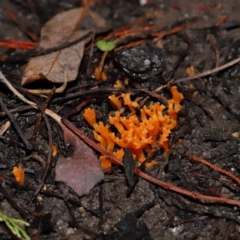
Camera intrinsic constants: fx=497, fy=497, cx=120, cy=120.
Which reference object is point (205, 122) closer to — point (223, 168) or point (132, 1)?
point (223, 168)

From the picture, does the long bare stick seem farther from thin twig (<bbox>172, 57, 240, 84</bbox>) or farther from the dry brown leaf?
thin twig (<bbox>172, 57, 240, 84</bbox>)

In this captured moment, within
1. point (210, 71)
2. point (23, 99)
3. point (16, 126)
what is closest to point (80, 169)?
point (16, 126)

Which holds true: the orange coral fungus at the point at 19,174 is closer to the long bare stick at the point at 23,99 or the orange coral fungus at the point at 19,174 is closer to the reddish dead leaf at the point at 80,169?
→ the reddish dead leaf at the point at 80,169

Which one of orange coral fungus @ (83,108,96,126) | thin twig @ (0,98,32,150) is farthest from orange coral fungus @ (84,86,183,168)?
thin twig @ (0,98,32,150)

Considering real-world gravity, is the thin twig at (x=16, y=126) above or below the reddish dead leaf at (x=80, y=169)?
above

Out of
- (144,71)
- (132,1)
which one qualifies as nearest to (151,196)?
(144,71)

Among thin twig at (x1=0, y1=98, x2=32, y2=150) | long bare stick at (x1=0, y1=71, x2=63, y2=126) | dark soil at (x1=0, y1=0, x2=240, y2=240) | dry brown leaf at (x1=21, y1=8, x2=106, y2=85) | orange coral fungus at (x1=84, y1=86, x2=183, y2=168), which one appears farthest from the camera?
dry brown leaf at (x1=21, y1=8, x2=106, y2=85)

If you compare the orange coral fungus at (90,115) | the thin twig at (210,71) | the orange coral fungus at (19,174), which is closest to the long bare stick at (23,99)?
the orange coral fungus at (90,115)
